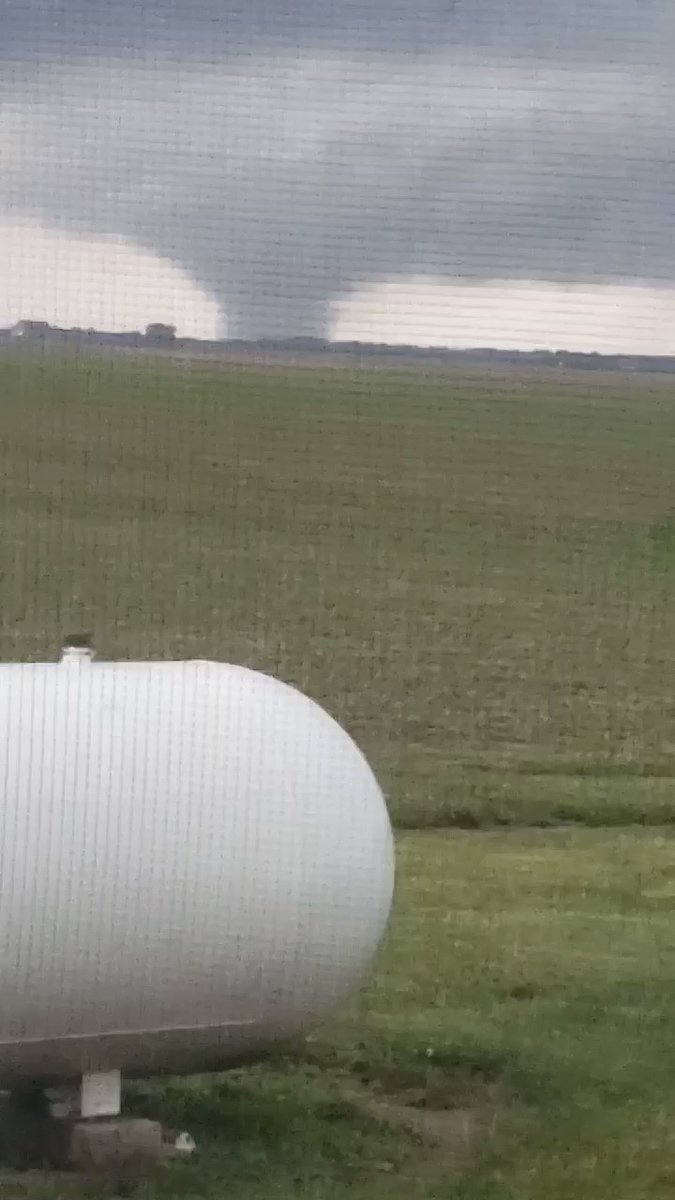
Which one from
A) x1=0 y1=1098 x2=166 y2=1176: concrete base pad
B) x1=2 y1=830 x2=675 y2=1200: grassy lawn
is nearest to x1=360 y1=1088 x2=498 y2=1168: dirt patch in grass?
x1=2 y1=830 x2=675 y2=1200: grassy lawn

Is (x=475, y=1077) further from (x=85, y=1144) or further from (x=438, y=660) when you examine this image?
(x=438, y=660)

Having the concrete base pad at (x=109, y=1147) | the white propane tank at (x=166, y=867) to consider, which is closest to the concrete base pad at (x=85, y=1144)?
the concrete base pad at (x=109, y=1147)

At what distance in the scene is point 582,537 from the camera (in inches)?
290

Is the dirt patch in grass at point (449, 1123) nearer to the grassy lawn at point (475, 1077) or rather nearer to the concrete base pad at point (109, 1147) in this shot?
the grassy lawn at point (475, 1077)

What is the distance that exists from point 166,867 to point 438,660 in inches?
158

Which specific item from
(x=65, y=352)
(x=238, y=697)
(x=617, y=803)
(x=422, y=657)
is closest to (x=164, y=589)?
(x=422, y=657)

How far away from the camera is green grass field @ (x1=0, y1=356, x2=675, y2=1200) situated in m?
2.56

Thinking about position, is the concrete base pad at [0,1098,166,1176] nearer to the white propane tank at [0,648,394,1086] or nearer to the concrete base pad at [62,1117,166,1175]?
the concrete base pad at [62,1117,166,1175]

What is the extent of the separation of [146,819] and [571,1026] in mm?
1317

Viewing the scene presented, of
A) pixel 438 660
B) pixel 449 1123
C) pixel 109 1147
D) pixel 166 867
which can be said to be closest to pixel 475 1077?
pixel 449 1123

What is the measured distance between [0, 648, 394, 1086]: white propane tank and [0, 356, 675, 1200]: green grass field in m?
0.36

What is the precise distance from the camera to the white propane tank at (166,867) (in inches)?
78.6

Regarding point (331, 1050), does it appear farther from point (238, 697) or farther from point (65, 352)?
point (65, 352)

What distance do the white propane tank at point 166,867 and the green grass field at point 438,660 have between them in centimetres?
36
